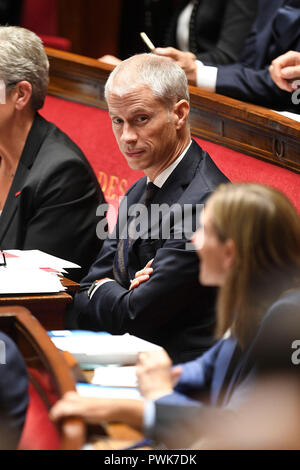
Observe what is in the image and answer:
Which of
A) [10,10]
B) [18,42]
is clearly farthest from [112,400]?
[10,10]

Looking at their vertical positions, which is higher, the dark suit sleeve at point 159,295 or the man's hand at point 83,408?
the man's hand at point 83,408

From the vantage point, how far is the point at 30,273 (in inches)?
75.7

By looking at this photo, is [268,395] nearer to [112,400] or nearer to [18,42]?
[112,400]

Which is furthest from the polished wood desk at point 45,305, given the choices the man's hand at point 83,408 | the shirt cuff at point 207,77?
the shirt cuff at point 207,77

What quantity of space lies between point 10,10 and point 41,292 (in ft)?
9.39

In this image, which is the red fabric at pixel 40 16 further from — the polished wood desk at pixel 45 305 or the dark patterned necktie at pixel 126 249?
the polished wood desk at pixel 45 305

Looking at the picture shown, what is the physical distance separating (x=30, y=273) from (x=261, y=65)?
127cm

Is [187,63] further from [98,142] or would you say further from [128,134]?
[128,134]

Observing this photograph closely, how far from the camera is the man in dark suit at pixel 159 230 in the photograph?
184cm

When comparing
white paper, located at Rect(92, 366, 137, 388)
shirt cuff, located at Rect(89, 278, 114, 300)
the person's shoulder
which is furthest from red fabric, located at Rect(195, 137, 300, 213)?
white paper, located at Rect(92, 366, 137, 388)

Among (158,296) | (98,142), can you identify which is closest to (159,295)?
(158,296)

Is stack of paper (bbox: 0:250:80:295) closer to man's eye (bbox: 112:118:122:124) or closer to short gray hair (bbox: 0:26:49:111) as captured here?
man's eye (bbox: 112:118:122:124)

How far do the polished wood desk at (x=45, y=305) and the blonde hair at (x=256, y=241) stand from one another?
0.77 m

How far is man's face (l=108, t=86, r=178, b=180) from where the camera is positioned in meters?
1.99
